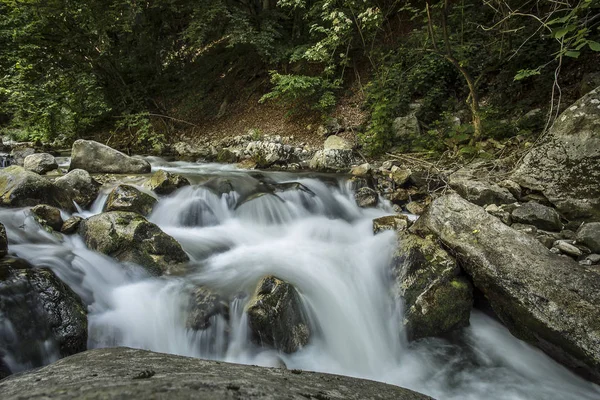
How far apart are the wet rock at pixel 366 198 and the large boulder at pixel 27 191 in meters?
5.05

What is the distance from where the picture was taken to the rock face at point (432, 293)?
11.3 ft

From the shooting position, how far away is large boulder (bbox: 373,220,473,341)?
11.3ft

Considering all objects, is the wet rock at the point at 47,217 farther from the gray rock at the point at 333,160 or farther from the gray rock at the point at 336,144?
the gray rock at the point at 336,144

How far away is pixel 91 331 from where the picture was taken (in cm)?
292

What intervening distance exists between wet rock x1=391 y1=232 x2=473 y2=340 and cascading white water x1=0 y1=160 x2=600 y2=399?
151mm

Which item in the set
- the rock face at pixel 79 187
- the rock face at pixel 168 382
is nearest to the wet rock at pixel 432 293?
the rock face at pixel 168 382

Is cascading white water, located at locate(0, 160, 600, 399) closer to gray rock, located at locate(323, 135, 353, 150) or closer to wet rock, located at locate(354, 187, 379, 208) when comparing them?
wet rock, located at locate(354, 187, 379, 208)

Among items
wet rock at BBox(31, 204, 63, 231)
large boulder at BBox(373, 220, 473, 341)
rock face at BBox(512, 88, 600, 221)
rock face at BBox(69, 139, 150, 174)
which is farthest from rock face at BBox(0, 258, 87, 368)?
rock face at BBox(512, 88, 600, 221)

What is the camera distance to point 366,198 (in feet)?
20.9

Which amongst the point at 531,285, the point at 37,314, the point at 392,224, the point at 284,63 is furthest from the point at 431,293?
the point at 284,63

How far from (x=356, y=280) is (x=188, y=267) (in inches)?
85.9

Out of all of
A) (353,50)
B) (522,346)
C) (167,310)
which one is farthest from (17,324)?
(353,50)

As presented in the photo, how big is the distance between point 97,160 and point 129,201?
8.59 ft

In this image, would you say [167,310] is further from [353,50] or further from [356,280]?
[353,50]
